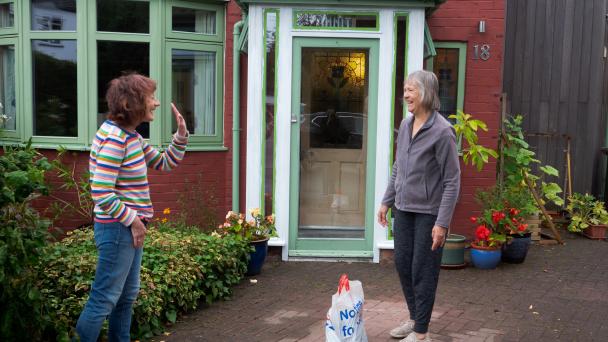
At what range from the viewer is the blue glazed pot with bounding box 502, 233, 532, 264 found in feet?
23.0

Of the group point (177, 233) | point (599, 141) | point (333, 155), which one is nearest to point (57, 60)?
point (177, 233)

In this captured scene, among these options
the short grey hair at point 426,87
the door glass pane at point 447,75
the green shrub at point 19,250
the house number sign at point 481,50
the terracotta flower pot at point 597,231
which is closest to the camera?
the green shrub at point 19,250

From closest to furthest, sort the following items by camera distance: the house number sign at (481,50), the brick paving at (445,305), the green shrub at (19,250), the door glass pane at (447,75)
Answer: the green shrub at (19,250) → the brick paving at (445,305) → the house number sign at (481,50) → the door glass pane at (447,75)

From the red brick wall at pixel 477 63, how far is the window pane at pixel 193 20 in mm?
2640

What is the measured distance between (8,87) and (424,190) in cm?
583

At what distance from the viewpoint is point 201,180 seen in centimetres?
790

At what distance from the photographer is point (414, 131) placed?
170 inches

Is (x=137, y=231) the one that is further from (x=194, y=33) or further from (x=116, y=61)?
(x=194, y=33)

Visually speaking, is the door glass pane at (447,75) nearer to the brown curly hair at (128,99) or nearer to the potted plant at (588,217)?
the potted plant at (588,217)

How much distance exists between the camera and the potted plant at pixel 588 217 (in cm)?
874

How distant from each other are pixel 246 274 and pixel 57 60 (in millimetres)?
3420

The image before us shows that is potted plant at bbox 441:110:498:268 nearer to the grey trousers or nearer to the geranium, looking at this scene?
the geranium

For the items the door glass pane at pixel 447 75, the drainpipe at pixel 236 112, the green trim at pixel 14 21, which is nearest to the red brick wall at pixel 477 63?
the door glass pane at pixel 447 75

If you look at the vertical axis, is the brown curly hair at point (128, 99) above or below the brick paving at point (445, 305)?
above
